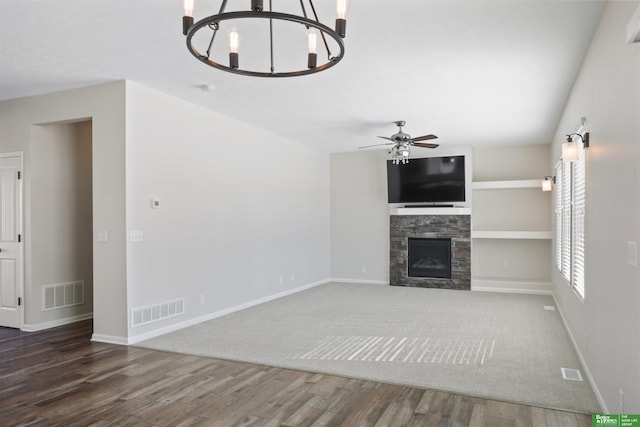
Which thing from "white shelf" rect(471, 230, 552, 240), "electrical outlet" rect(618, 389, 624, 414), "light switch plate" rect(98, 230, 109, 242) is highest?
"light switch plate" rect(98, 230, 109, 242)

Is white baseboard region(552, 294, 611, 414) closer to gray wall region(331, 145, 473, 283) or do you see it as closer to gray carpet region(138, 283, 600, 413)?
gray carpet region(138, 283, 600, 413)

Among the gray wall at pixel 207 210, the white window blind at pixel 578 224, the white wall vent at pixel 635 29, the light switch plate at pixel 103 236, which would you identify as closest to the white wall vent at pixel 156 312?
the gray wall at pixel 207 210

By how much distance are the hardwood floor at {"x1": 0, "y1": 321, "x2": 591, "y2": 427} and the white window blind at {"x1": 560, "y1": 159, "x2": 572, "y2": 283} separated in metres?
2.87

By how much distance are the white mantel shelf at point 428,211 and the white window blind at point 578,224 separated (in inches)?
144

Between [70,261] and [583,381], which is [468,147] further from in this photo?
[70,261]

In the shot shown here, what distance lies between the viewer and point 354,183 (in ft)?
31.9

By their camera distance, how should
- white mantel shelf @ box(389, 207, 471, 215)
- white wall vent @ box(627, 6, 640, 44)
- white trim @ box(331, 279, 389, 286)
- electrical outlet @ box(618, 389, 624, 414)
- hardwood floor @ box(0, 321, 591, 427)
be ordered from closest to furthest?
white wall vent @ box(627, 6, 640, 44) < electrical outlet @ box(618, 389, 624, 414) < hardwood floor @ box(0, 321, 591, 427) < white mantel shelf @ box(389, 207, 471, 215) < white trim @ box(331, 279, 389, 286)

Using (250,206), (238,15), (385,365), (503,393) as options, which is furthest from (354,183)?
Answer: (238,15)

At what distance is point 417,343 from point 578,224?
2112 millimetres

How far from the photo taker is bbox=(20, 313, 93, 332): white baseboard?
537 cm

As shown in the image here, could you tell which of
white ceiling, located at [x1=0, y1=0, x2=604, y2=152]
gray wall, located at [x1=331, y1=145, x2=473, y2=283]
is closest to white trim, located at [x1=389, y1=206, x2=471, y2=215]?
gray wall, located at [x1=331, y1=145, x2=473, y2=283]

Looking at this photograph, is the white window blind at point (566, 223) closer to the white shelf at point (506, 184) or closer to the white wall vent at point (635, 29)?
the white shelf at point (506, 184)

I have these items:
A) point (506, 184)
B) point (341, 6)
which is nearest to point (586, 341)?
point (341, 6)

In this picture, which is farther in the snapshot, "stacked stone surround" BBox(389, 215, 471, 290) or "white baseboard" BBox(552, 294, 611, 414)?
"stacked stone surround" BBox(389, 215, 471, 290)
